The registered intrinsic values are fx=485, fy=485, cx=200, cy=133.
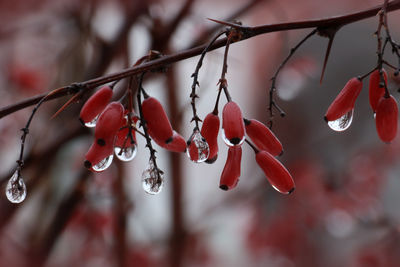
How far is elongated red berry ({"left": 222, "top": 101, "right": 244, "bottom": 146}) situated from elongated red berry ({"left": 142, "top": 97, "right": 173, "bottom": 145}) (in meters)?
0.08

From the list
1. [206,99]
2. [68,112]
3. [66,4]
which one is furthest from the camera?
[206,99]

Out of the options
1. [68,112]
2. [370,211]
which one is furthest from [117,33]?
[370,211]

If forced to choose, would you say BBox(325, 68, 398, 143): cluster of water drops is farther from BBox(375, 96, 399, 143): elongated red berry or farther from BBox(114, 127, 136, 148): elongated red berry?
BBox(114, 127, 136, 148): elongated red berry

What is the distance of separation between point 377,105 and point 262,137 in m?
0.18

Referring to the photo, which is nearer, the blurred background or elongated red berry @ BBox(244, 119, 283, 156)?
elongated red berry @ BBox(244, 119, 283, 156)

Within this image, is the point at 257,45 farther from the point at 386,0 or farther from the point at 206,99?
the point at 386,0

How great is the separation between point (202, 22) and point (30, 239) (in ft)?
4.02

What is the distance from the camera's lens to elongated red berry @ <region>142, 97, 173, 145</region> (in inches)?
28.1

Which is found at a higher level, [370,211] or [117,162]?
[117,162]

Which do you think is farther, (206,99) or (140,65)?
(206,99)

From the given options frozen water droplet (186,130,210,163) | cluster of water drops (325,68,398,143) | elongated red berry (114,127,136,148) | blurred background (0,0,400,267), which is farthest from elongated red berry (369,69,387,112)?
elongated red berry (114,127,136,148)

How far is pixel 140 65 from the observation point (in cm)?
73

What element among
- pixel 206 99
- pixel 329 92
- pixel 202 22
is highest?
pixel 206 99

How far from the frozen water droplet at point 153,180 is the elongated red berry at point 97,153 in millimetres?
70
